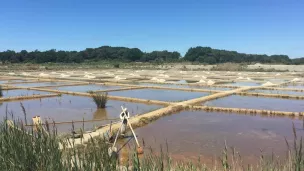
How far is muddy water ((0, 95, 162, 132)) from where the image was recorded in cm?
798

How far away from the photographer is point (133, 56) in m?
72.0

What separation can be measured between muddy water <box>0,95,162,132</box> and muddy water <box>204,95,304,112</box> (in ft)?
8.00

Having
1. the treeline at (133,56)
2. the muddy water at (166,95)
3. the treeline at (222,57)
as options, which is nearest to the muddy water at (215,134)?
the muddy water at (166,95)

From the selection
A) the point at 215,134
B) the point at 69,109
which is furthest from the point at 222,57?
the point at 215,134

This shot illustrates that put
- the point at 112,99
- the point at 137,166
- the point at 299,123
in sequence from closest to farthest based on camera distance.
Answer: the point at 137,166
the point at 299,123
the point at 112,99

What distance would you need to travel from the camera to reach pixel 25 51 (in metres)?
67.4

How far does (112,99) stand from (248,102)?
4.78m

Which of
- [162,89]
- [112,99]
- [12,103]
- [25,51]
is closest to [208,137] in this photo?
[112,99]

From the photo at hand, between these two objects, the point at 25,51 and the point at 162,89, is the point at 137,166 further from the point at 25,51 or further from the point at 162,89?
the point at 25,51

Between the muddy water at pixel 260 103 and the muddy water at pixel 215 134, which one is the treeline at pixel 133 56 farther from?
the muddy water at pixel 215 134

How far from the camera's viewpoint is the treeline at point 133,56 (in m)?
63.4

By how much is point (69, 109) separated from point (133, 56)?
63.2 m

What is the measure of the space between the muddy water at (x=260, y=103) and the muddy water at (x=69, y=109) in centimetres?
244

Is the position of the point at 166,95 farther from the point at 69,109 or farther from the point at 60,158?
the point at 60,158
